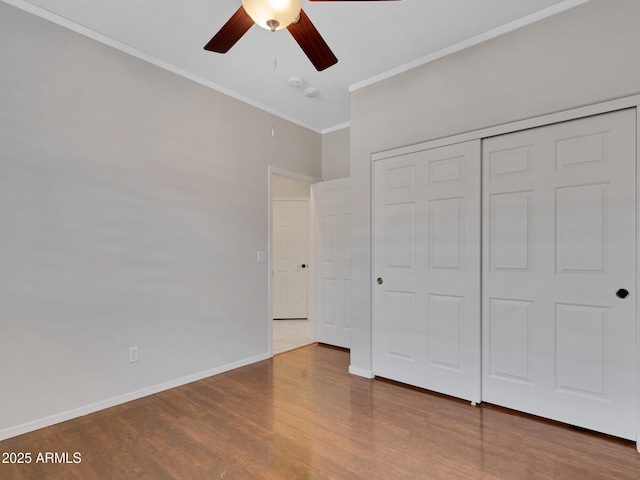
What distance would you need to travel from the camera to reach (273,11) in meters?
1.61

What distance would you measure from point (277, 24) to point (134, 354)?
257cm

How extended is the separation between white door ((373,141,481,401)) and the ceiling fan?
1.28m

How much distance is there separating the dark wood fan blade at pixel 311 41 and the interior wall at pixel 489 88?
117cm

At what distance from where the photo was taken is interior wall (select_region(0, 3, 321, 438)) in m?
2.17

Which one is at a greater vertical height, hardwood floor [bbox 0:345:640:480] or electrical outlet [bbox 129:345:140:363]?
electrical outlet [bbox 129:345:140:363]

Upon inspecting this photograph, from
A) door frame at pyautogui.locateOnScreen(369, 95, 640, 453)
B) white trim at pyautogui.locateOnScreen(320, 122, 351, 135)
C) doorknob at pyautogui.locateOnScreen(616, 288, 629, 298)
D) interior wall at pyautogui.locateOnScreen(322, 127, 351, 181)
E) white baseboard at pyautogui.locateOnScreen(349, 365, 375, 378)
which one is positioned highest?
white trim at pyautogui.locateOnScreen(320, 122, 351, 135)

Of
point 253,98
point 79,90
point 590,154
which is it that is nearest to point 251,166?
point 253,98

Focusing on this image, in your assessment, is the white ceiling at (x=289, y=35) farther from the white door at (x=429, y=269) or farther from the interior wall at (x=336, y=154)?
the interior wall at (x=336, y=154)

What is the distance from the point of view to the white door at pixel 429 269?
261cm

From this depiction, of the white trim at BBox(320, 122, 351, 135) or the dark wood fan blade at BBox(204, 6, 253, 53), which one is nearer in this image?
the dark wood fan blade at BBox(204, 6, 253, 53)

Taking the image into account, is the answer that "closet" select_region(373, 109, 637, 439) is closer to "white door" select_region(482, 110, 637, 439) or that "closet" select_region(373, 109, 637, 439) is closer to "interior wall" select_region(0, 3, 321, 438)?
"white door" select_region(482, 110, 637, 439)

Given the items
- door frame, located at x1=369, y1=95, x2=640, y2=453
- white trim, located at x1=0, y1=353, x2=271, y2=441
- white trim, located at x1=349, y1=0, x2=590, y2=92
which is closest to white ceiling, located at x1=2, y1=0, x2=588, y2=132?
white trim, located at x1=349, y1=0, x2=590, y2=92

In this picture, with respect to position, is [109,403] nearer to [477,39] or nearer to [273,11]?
[273,11]

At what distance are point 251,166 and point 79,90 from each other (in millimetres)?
1571
